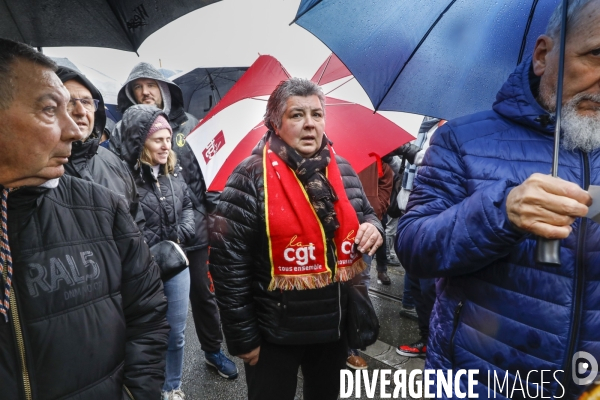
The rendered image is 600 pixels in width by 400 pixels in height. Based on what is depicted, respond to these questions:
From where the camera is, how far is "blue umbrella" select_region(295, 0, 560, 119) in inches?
69.1

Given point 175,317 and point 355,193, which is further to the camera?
point 175,317

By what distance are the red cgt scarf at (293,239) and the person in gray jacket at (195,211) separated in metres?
1.41

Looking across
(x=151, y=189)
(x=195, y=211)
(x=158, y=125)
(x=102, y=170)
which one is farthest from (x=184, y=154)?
(x=102, y=170)

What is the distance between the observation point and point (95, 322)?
1.31m

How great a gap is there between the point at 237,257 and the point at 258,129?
4.05 ft

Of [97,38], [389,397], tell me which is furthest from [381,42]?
[389,397]

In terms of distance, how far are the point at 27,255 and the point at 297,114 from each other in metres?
1.47

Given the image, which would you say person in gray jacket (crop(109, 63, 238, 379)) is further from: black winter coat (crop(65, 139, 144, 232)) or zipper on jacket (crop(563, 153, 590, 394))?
zipper on jacket (crop(563, 153, 590, 394))

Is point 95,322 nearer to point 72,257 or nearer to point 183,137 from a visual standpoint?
point 72,257

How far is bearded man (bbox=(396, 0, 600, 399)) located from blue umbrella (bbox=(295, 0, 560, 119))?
1.40ft

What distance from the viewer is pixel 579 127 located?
4.14ft

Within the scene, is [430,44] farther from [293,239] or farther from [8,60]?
[8,60]

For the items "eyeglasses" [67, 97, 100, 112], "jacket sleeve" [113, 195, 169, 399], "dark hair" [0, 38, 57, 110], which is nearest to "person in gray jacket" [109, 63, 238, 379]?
"eyeglasses" [67, 97, 100, 112]

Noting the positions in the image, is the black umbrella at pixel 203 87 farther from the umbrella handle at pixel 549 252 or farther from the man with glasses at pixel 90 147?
the umbrella handle at pixel 549 252
